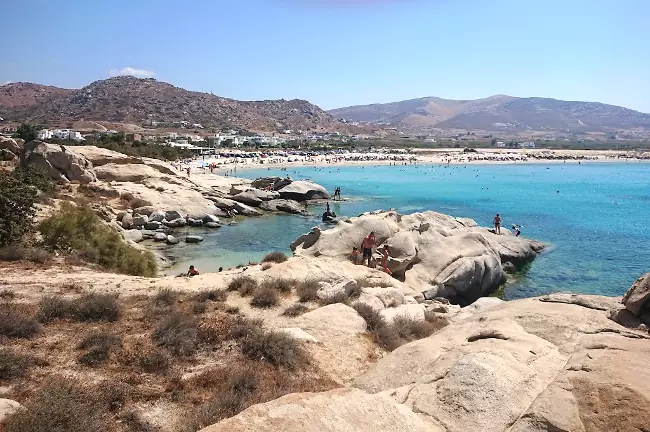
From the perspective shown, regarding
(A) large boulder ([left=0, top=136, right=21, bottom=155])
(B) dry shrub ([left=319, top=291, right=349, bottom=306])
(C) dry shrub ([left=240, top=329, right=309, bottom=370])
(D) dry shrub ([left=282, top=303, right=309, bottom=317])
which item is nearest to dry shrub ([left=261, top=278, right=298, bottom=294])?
(D) dry shrub ([left=282, top=303, right=309, bottom=317])

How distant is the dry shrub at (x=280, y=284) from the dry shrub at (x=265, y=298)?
0.64 m

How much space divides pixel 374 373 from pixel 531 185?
75913 millimetres

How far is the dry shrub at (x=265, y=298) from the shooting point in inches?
491

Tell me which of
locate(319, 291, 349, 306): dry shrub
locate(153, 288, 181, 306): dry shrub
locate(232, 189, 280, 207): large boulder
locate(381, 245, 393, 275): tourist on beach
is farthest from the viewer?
locate(232, 189, 280, 207): large boulder

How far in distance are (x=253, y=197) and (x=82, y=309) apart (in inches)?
1359

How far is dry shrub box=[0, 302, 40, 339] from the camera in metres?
9.02

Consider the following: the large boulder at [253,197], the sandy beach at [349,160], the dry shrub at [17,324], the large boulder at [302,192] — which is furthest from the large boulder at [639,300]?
the sandy beach at [349,160]

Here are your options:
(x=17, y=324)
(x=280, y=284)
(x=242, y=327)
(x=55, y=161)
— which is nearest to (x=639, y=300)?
(x=242, y=327)

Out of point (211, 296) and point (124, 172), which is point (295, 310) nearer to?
point (211, 296)

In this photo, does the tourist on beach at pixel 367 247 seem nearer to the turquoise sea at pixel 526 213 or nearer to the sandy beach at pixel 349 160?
the turquoise sea at pixel 526 213

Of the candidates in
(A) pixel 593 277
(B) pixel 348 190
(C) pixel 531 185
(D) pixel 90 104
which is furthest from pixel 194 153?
(D) pixel 90 104

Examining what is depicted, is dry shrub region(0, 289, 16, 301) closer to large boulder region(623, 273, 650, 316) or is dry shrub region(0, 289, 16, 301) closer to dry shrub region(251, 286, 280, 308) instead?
dry shrub region(251, 286, 280, 308)

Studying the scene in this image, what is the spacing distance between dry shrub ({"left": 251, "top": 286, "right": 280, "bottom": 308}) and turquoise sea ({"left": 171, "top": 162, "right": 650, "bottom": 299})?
1146 cm

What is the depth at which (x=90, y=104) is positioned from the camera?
564 ft
